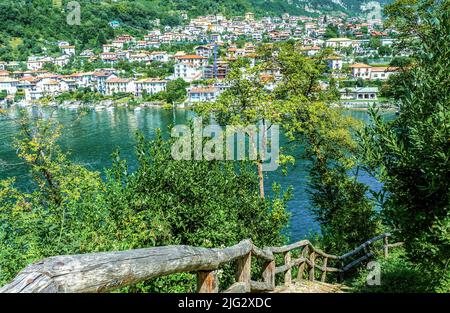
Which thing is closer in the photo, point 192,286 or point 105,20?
point 192,286

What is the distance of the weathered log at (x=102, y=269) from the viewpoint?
1.81 meters

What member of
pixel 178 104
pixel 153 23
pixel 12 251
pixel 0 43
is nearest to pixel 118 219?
pixel 12 251

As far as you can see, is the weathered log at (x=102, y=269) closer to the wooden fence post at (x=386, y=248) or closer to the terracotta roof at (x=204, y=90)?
the wooden fence post at (x=386, y=248)

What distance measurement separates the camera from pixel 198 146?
936 centimetres

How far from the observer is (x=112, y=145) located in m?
45.7

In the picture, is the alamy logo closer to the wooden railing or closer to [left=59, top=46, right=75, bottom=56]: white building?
the wooden railing

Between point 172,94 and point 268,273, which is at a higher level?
point 268,273

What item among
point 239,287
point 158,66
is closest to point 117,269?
point 239,287

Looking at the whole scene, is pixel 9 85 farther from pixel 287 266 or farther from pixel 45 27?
pixel 287 266

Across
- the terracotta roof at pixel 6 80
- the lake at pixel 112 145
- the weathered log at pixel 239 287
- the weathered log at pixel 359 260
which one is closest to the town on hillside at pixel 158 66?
the terracotta roof at pixel 6 80

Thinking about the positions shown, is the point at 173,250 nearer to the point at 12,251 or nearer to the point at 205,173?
the point at 12,251

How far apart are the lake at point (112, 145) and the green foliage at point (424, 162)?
5.36 m

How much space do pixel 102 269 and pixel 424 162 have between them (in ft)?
12.9

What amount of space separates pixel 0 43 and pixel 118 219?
14230cm
